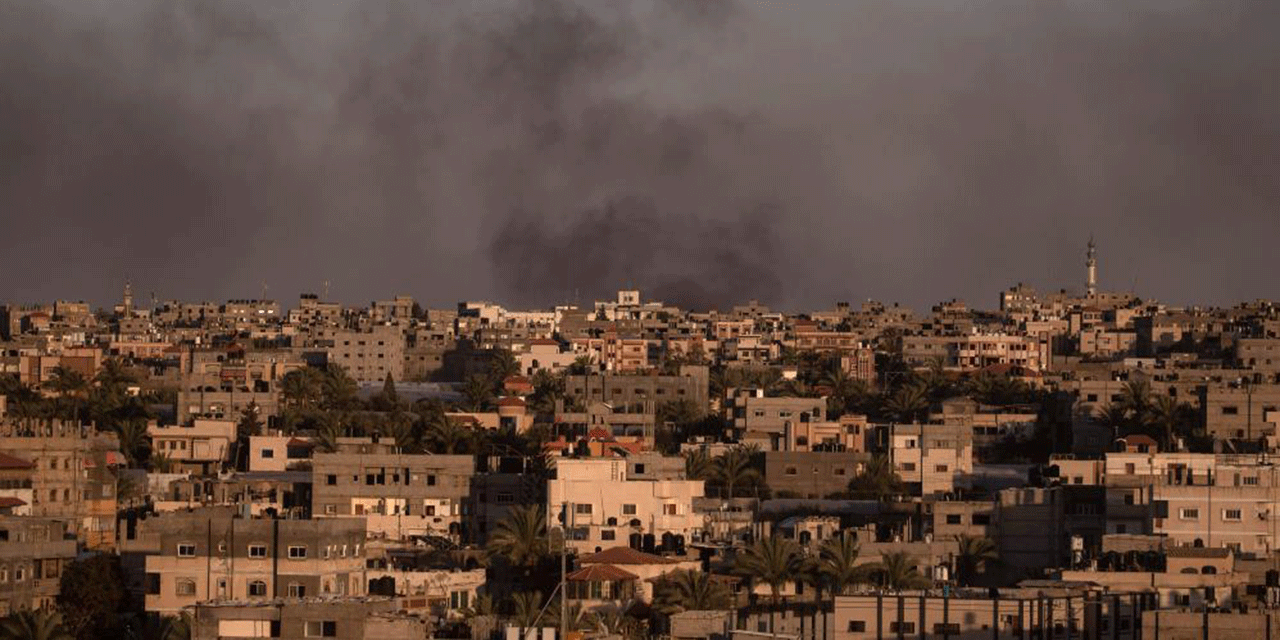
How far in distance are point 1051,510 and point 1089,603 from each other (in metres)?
28.3

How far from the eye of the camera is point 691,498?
9444 cm

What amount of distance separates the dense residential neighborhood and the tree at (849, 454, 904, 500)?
0.68ft

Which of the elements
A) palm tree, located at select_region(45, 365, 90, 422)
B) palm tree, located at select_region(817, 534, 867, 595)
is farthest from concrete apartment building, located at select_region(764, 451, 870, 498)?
palm tree, located at select_region(45, 365, 90, 422)

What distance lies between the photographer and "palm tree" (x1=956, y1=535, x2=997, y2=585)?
84.1 m

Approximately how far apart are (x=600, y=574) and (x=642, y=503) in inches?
570

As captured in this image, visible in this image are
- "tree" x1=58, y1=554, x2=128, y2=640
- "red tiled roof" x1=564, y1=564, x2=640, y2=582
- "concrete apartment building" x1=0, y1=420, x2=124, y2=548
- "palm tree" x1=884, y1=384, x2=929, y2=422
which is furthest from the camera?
"palm tree" x1=884, y1=384, x2=929, y2=422

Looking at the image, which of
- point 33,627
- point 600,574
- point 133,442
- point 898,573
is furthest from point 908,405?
point 33,627

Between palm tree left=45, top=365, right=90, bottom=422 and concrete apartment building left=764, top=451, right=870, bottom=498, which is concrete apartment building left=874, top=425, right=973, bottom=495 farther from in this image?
palm tree left=45, top=365, right=90, bottom=422

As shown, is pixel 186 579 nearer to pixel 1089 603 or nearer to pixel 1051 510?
pixel 1089 603

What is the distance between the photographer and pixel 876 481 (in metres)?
110

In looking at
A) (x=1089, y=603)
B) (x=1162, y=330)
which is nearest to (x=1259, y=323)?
(x=1162, y=330)

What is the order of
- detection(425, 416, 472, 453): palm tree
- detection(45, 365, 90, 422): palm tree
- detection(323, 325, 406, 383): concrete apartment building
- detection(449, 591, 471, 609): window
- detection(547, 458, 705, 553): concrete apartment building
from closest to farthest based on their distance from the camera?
detection(449, 591, 471, 609): window
detection(547, 458, 705, 553): concrete apartment building
detection(425, 416, 472, 453): palm tree
detection(45, 365, 90, 422): palm tree
detection(323, 325, 406, 383): concrete apartment building

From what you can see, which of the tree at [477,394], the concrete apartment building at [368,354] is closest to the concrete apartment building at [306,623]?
the tree at [477,394]

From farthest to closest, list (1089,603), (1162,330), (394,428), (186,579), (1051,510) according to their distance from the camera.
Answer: (1162,330)
(394,428)
(1051,510)
(186,579)
(1089,603)
